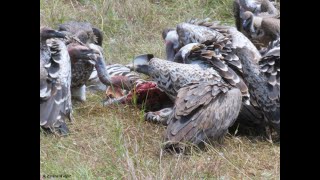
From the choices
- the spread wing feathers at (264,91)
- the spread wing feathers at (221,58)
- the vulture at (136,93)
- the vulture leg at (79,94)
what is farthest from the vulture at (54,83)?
the spread wing feathers at (264,91)

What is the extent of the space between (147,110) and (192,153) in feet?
4.21

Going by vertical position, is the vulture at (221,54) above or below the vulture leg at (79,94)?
above

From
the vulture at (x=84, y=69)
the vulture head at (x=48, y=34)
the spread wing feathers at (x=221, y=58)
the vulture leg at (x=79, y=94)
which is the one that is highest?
the vulture head at (x=48, y=34)

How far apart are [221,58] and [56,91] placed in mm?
1419

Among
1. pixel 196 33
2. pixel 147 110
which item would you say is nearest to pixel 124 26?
pixel 196 33

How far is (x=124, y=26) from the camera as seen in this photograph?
8.52 meters

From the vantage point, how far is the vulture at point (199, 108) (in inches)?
210

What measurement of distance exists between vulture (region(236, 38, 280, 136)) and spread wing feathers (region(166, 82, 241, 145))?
0.84 ft

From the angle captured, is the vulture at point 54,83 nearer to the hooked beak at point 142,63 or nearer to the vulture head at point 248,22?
the hooked beak at point 142,63

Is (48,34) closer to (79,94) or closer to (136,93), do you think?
(79,94)

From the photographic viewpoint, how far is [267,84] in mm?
5891
